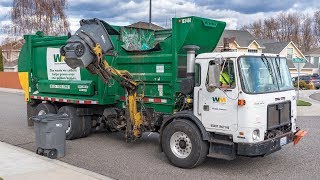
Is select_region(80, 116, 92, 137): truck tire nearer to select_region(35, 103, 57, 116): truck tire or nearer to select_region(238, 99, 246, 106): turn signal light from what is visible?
Answer: select_region(35, 103, 57, 116): truck tire

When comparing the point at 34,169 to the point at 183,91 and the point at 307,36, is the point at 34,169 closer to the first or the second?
the point at 183,91

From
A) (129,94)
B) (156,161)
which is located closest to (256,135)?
(156,161)

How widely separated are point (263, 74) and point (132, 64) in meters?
3.02

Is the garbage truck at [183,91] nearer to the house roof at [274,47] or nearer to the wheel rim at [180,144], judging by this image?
the wheel rim at [180,144]

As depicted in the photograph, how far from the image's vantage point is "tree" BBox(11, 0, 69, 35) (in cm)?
4097

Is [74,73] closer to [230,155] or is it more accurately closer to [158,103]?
[158,103]

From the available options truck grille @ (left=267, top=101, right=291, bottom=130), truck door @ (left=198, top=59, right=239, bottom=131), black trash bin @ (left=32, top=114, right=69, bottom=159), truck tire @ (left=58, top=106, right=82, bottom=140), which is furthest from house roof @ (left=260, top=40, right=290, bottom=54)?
truck door @ (left=198, top=59, right=239, bottom=131)

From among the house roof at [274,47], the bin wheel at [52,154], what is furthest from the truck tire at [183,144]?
the house roof at [274,47]

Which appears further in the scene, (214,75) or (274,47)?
(274,47)

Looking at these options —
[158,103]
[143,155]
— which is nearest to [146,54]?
[158,103]

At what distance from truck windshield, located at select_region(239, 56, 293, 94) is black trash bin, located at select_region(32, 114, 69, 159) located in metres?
3.86

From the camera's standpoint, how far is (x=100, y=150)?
360 inches

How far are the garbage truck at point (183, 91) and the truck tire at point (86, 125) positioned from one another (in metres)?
0.03

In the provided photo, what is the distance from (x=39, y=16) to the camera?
41094 millimetres
